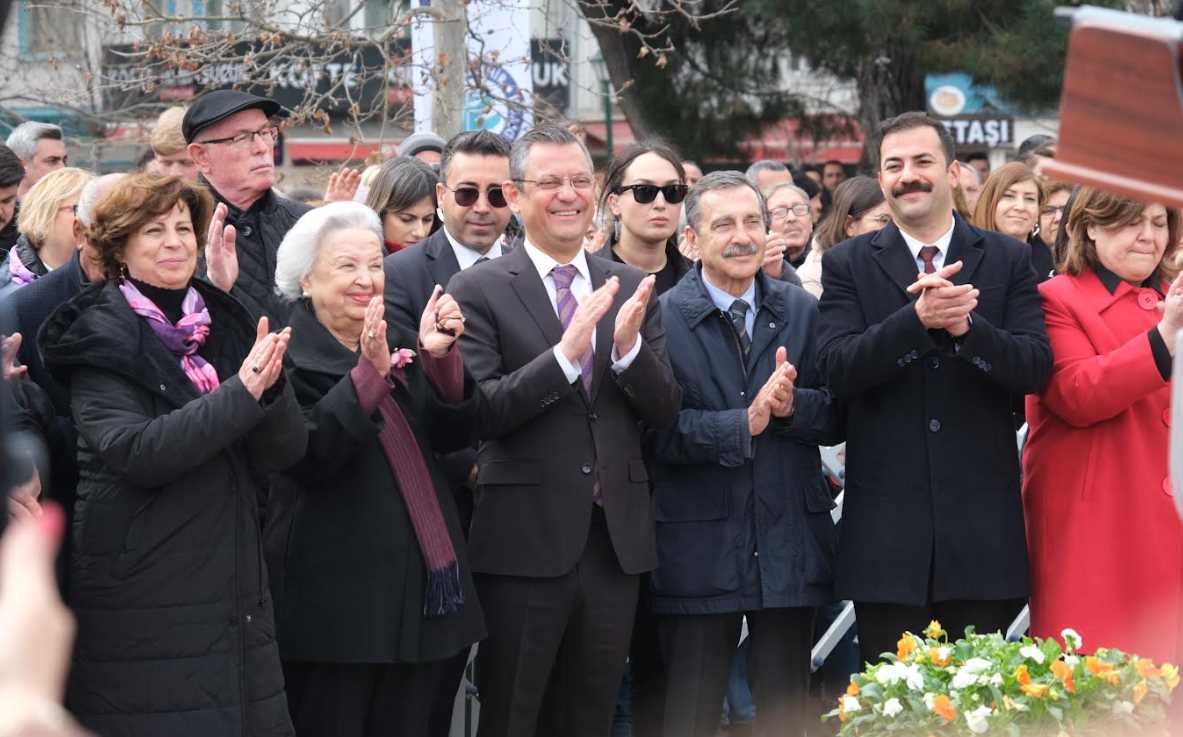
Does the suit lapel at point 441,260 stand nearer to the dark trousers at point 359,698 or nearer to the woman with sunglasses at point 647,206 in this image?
the woman with sunglasses at point 647,206

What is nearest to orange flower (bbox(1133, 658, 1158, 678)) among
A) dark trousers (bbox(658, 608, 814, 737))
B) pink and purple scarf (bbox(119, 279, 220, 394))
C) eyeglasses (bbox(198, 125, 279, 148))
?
dark trousers (bbox(658, 608, 814, 737))

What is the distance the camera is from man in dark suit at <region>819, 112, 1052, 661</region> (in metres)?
5.62

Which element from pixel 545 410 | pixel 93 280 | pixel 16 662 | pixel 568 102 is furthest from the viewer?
pixel 568 102

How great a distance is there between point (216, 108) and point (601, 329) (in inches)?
64.2

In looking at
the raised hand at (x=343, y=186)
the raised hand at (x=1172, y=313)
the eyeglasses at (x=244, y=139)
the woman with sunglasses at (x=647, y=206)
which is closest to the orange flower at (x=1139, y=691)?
the raised hand at (x=1172, y=313)

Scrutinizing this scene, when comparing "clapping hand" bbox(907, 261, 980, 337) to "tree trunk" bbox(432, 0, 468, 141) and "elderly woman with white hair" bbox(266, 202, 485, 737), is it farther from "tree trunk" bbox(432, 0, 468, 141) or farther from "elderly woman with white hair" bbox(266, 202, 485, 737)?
"tree trunk" bbox(432, 0, 468, 141)

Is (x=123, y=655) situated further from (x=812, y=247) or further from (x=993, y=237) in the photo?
(x=812, y=247)

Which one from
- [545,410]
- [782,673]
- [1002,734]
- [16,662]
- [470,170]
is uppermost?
[470,170]

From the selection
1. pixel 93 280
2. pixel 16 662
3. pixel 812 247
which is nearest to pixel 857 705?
pixel 93 280

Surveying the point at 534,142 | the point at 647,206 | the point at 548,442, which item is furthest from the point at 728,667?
the point at 534,142

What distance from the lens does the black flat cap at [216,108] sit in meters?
6.06

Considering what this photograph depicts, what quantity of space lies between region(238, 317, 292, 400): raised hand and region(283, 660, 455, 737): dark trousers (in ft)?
3.40

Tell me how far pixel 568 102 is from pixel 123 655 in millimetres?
22233

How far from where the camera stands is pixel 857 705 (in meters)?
4.45
